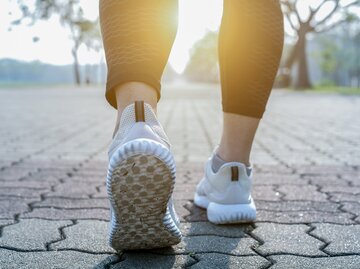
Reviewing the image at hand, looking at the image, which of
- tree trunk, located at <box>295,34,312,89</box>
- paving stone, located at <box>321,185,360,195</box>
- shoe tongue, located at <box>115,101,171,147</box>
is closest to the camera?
shoe tongue, located at <box>115,101,171,147</box>

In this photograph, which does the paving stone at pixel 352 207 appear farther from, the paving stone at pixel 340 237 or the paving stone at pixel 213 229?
the paving stone at pixel 213 229

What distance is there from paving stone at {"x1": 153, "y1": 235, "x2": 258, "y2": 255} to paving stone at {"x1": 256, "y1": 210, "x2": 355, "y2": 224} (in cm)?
28

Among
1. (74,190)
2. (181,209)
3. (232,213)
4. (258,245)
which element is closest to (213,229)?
(232,213)

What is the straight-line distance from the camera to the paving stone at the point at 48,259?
4.37 feet

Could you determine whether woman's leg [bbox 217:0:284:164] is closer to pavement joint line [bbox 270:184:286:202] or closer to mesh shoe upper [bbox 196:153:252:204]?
mesh shoe upper [bbox 196:153:252:204]

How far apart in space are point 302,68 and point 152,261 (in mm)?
28909

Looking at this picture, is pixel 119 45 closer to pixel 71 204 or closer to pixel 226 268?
pixel 226 268

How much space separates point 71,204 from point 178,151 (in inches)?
72.9

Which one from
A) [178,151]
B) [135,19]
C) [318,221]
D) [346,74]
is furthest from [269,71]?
[346,74]

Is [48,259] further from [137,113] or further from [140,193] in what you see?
[137,113]

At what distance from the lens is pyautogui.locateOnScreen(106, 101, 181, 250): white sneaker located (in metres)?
1.17

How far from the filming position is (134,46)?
1386mm

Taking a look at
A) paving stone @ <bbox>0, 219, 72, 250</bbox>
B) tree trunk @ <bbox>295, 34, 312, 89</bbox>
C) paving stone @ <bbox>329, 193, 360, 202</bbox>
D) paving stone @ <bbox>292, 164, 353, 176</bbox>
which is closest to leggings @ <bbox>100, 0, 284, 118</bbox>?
paving stone @ <bbox>0, 219, 72, 250</bbox>

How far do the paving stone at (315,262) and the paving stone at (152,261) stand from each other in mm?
247
